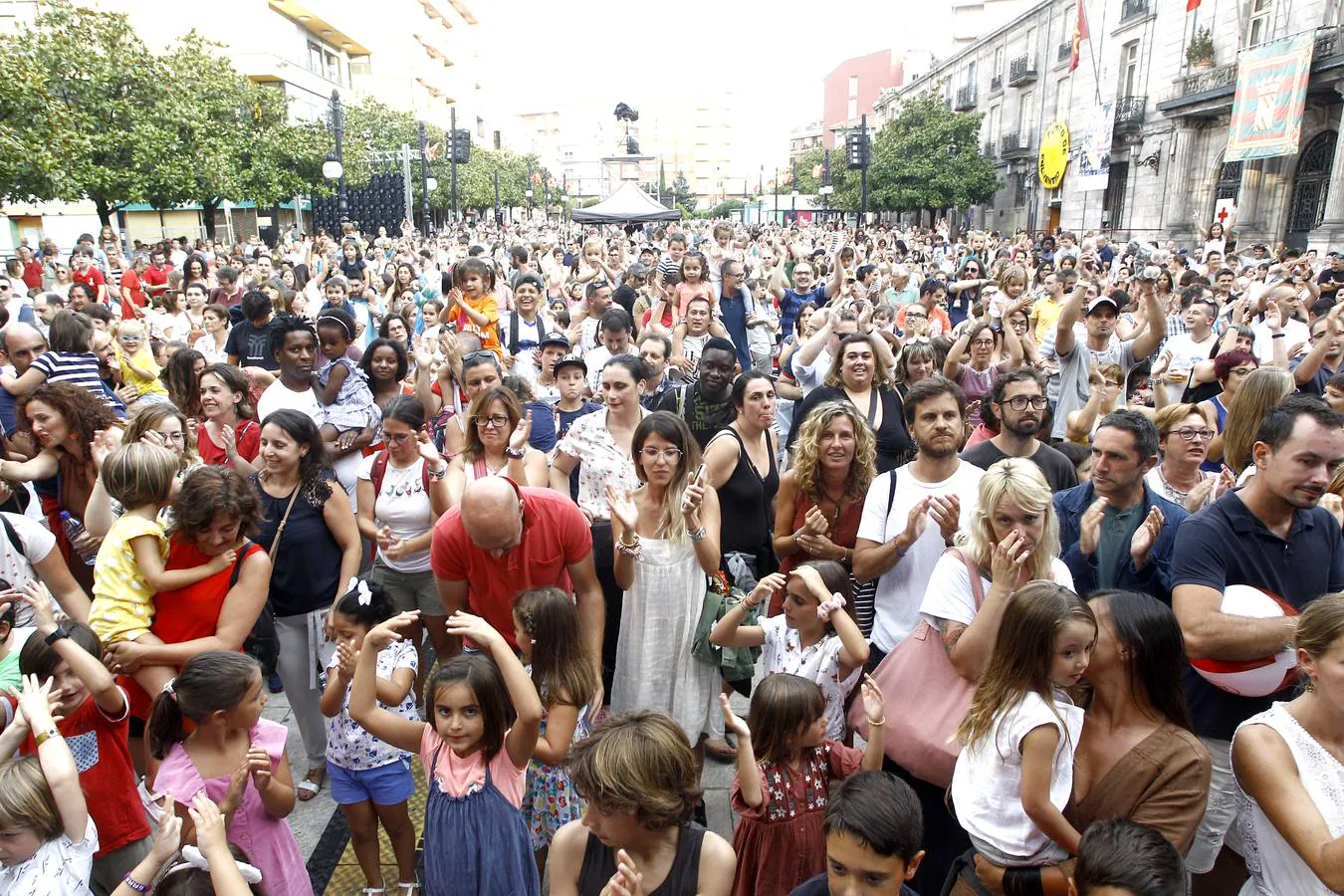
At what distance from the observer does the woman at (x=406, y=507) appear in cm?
425

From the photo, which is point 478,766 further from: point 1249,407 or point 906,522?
point 1249,407

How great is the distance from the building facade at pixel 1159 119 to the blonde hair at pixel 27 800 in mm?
24369

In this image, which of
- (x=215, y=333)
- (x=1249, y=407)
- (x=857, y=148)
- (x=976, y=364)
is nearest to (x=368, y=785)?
(x=1249, y=407)

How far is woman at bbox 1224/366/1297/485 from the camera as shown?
362cm

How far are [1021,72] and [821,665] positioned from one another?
43.8 m

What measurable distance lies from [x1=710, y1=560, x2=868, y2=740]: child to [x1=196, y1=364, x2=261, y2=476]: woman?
2.96 m

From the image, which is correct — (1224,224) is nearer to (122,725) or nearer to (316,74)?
(122,725)

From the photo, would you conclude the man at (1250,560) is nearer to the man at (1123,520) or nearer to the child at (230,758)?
the man at (1123,520)

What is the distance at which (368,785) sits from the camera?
10.8 ft

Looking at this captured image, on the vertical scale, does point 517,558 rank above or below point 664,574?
above

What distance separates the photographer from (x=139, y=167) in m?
20.6

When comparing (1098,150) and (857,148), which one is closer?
(857,148)

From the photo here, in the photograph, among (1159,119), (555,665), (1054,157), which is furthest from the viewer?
(1159,119)

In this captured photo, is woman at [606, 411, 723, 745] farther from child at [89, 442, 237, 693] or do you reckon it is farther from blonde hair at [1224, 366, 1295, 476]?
blonde hair at [1224, 366, 1295, 476]
